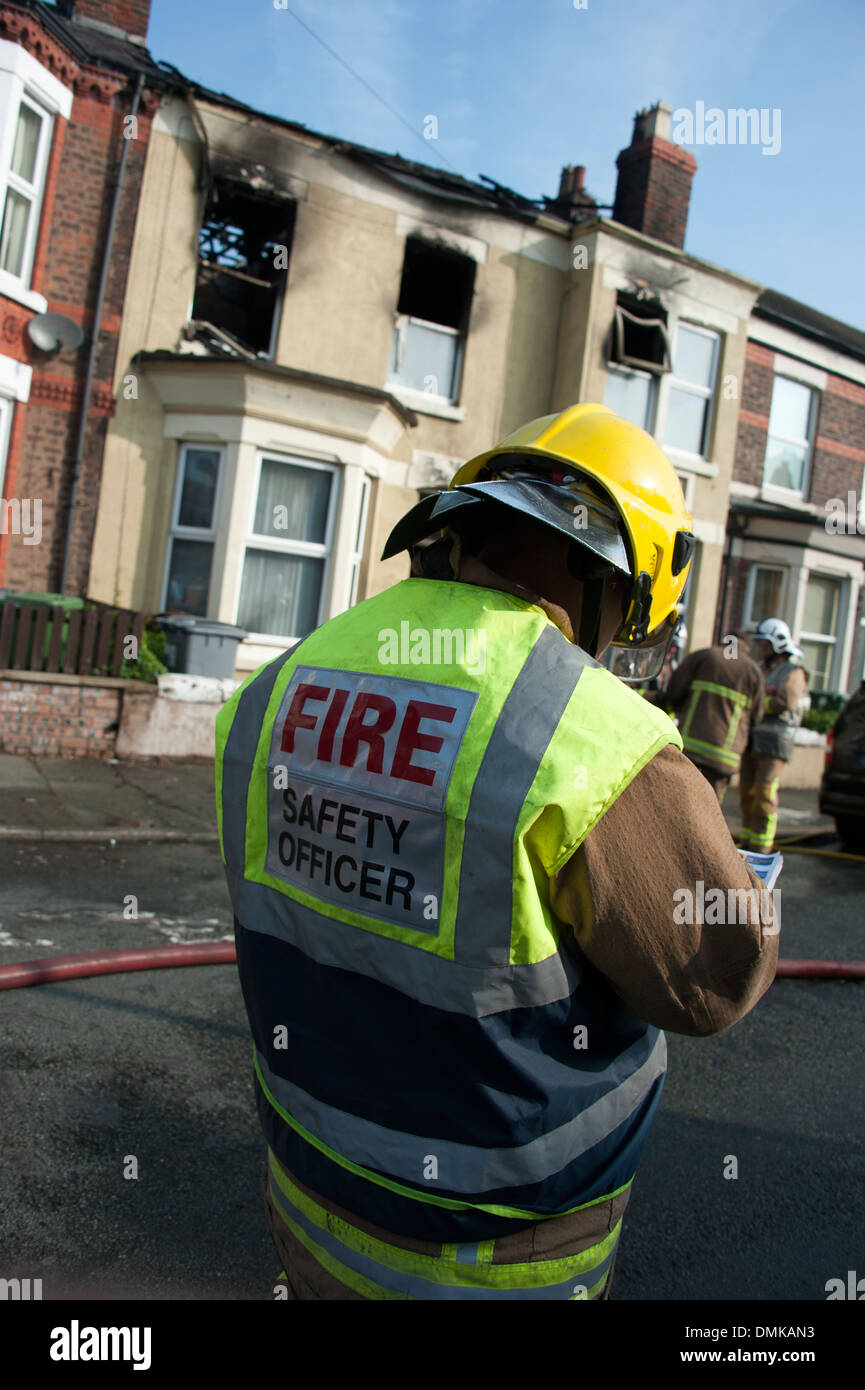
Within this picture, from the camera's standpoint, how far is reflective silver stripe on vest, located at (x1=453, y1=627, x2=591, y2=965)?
3.76 ft

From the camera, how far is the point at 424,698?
1.24 meters

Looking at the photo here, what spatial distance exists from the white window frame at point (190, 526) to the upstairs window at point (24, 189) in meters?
2.40

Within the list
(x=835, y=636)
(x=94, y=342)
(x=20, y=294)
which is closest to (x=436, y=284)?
(x=94, y=342)

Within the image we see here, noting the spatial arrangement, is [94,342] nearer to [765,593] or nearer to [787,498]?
[765,593]

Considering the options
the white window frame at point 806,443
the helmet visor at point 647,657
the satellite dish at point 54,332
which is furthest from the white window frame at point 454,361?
the helmet visor at point 647,657

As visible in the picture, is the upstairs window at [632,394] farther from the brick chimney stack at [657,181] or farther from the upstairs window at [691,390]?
the brick chimney stack at [657,181]

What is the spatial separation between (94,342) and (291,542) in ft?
10.1

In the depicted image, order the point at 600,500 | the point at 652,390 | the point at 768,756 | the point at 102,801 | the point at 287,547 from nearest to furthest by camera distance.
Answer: the point at 600,500 → the point at 102,801 → the point at 768,756 → the point at 287,547 → the point at 652,390

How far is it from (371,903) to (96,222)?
1168 cm

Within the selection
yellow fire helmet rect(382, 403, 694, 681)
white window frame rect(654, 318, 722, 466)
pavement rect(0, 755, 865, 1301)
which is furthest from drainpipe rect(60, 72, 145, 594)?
yellow fire helmet rect(382, 403, 694, 681)

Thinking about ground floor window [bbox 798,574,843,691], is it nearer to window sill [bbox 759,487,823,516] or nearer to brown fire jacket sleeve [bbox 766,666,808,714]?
window sill [bbox 759,487,823,516]

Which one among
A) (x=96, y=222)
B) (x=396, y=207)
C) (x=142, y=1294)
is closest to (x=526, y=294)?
(x=396, y=207)

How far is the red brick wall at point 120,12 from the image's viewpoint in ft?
36.4

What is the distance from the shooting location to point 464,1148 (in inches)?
48.6
